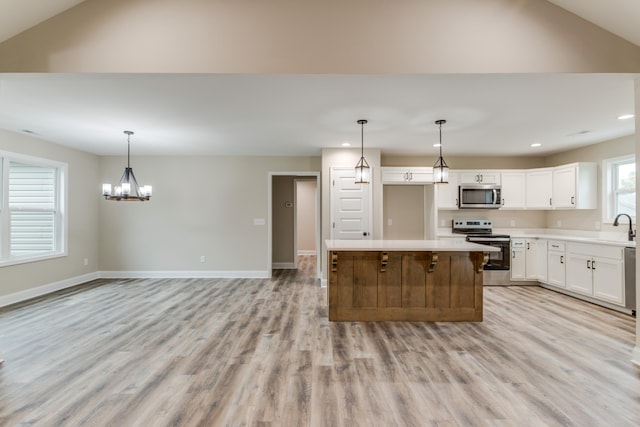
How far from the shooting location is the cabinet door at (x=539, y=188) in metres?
5.66

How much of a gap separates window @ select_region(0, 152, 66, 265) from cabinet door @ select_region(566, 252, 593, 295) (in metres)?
8.25

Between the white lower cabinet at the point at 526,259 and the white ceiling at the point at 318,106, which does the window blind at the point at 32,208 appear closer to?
the white ceiling at the point at 318,106

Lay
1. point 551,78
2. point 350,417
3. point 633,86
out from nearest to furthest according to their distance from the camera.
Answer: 1. point 350,417
2. point 551,78
3. point 633,86

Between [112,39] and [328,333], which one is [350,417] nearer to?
[328,333]

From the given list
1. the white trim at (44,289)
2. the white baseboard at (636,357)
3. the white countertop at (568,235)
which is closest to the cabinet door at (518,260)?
the white countertop at (568,235)

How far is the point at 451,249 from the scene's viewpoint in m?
3.54

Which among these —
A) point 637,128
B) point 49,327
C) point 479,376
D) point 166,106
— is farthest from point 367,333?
point 49,327

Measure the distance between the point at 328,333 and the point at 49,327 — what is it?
3.15 metres

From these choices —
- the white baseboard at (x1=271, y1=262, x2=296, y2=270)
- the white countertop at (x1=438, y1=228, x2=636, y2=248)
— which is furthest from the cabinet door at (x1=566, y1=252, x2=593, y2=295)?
the white baseboard at (x1=271, y1=262, x2=296, y2=270)

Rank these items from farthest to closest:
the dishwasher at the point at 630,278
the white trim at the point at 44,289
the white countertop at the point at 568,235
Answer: the white trim at the point at 44,289
the white countertop at the point at 568,235
the dishwasher at the point at 630,278

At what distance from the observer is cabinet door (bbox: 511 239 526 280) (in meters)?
5.59

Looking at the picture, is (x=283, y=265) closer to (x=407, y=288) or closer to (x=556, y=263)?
(x=407, y=288)

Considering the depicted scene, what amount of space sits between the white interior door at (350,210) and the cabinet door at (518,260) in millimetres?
2585

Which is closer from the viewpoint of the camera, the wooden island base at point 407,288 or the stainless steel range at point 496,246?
the wooden island base at point 407,288
